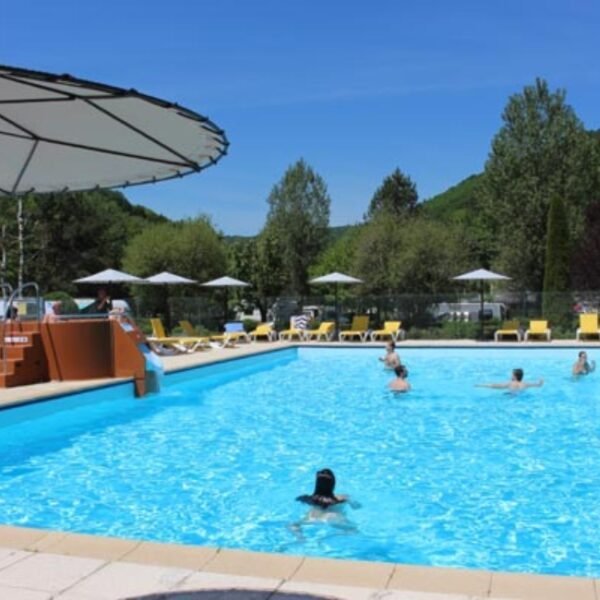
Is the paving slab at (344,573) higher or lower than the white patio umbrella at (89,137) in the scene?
lower

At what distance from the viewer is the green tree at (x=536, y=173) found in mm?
35656

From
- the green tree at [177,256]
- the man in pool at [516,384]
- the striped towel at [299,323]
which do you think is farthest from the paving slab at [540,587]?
the green tree at [177,256]

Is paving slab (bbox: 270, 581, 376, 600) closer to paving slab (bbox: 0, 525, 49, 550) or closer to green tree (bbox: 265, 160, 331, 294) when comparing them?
paving slab (bbox: 0, 525, 49, 550)

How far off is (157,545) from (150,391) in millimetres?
9628

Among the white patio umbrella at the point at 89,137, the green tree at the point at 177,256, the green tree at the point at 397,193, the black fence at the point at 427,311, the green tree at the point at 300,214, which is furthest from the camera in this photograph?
the green tree at the point at 397,193

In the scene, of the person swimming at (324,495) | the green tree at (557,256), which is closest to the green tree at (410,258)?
the green tree at (557,256)

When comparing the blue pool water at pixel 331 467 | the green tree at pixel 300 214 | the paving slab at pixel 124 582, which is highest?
the green tree at pixel 300 214

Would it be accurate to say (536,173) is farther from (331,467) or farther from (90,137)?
(90,137)

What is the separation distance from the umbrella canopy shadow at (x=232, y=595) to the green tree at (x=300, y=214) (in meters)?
46.0

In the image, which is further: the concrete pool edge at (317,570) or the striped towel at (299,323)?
the striped towel at (299,323)

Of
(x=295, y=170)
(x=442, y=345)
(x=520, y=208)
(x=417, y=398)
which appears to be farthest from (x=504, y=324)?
(x=295, y=170)

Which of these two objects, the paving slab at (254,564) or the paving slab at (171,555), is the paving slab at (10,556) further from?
the paving slab at (254,564)

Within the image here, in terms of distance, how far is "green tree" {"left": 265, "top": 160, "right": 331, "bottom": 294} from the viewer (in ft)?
A: 164

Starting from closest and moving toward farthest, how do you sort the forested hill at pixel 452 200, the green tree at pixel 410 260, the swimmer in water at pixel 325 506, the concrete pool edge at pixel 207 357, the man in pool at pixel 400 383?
the swimmer in water at pixel 325 506, the concrete pool edge at pixel 207 357, the man in pool at pixel 400 383, the green tree at pixel 410 260, the forested hill at pixel 452 200
